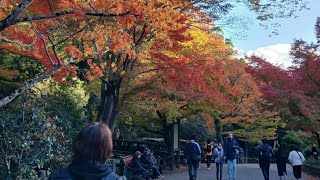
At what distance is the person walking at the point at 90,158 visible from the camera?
267cm

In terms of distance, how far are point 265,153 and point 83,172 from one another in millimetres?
12281

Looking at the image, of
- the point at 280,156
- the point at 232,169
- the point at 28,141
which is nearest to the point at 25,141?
the point at 28,141

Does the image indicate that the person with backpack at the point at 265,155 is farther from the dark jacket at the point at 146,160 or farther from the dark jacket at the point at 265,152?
the dark jacket at the point at 146,160

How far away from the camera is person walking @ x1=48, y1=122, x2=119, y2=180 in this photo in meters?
2.67

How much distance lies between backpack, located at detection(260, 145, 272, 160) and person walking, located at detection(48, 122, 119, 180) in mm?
12074

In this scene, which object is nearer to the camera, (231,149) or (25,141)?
(25,141)

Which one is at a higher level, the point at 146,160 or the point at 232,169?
the point at 146,160

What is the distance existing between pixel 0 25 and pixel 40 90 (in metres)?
8.26

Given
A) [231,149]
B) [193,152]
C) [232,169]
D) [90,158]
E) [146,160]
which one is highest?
[231,149]

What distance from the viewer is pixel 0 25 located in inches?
226

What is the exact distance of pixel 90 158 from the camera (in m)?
2.71

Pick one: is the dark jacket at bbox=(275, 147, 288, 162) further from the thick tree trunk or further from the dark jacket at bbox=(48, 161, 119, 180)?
the dark jacket at bbox=(48, 161, 119, 180)

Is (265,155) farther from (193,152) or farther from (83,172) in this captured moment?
(83,172)

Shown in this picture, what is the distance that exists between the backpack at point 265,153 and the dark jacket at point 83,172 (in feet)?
39.7
